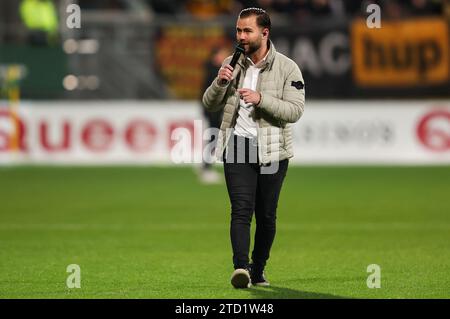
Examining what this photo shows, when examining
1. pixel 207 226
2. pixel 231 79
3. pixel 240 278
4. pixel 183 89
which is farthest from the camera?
pixel 183 89

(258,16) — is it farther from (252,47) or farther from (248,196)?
(248,196)

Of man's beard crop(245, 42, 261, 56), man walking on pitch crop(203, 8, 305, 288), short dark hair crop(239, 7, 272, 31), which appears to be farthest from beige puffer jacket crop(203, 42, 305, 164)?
short dark hair crop(239, 7, 272, 31)

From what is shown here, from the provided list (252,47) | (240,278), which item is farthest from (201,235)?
(252,47)

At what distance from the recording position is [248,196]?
9828 mm

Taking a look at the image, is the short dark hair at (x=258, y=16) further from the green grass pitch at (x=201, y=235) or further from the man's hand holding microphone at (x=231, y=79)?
the green grass pitch at (x=201, y=235)

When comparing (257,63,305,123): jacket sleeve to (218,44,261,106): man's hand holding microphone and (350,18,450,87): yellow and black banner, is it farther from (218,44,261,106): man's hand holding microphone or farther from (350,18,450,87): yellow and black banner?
(350,18,450,87): yellow and black banner

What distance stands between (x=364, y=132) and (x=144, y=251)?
13.0m

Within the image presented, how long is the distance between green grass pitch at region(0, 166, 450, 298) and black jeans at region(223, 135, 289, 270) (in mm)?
381

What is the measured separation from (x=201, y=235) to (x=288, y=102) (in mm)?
4544

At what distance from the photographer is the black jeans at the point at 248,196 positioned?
32.2ft

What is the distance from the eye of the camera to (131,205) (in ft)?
57.5

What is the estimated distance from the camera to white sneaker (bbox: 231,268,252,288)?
9.64m

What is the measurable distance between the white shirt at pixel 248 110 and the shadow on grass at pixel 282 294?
133 centimetres
